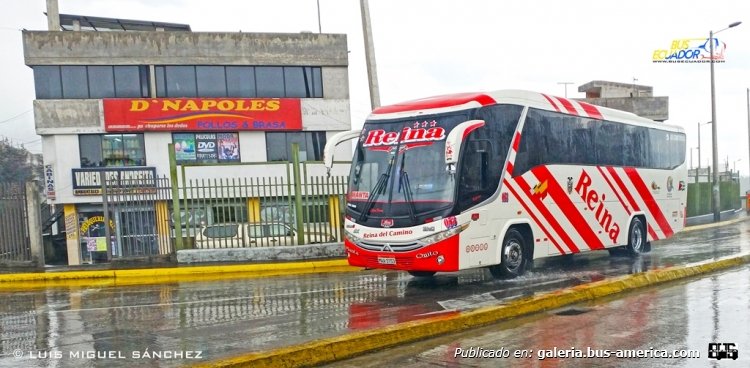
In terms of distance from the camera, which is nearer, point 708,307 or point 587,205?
point 708,307

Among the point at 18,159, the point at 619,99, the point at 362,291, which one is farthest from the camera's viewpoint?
the point at 18,159

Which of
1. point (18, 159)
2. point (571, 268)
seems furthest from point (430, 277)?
point (18, 159)

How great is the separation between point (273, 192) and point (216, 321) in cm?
694

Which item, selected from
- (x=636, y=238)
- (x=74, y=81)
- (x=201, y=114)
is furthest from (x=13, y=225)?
(x=74, y=81)

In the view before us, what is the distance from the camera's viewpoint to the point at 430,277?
1148 cm

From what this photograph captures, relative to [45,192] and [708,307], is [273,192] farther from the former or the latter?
[45,192]

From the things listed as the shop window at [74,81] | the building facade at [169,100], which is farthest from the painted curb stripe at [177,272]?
the shop window at [74,81]

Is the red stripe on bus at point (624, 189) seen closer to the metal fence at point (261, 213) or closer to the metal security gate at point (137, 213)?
the metal fence at point (261, 213)

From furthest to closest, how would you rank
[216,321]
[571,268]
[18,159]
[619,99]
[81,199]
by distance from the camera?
[18,159], [619,99], [81,199], [571,268], [216,321]

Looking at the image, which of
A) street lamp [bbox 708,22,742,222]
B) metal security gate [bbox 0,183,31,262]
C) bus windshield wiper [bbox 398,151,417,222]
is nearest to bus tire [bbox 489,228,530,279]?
bus windshield wiper [bbox 398,151,417,222]

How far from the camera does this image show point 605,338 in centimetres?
645

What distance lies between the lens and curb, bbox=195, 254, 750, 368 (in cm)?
566

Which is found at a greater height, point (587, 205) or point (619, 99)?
point (619, 99)

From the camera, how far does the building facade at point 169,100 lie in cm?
3112
